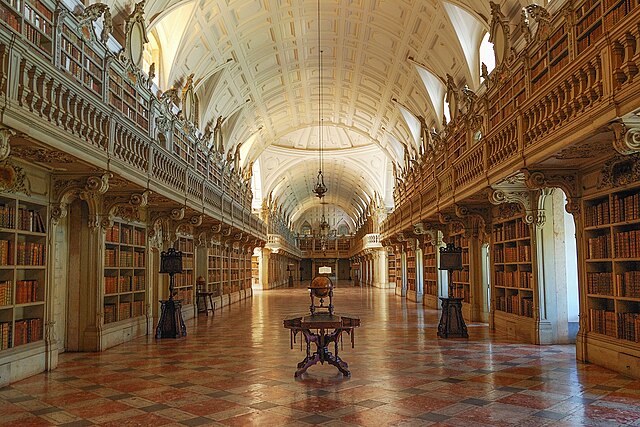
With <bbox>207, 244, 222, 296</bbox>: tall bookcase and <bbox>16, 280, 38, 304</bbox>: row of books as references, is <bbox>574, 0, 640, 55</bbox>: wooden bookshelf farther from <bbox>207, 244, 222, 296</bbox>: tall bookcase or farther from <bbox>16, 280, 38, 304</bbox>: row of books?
<bbox>207, 244, 222, 296</bbox>: tall bookcase

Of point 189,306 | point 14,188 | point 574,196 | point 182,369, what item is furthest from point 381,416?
point 189,306

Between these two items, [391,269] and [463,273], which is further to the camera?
[391,269]

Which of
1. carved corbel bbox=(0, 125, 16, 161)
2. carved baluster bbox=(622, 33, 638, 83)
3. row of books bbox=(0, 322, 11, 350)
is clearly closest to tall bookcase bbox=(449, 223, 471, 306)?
carved baluster bbox=(622, 33, 638, 83)

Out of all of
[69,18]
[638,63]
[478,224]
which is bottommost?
[478,224]

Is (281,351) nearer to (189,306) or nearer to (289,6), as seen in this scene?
(189,306)

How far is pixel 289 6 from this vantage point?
16.7 metres

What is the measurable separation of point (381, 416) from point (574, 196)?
5.25 m

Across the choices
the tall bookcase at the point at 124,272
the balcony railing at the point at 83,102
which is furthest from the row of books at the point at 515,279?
the tall bookcase at the point at 124,272

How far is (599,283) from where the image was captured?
8.22m

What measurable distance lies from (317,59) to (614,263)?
1514cm

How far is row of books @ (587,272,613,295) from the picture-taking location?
26.3ft

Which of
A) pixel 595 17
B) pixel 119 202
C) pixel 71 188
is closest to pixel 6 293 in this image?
pixel 71 188

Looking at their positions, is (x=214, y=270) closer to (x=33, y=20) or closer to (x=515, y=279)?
(x=515, y=279)

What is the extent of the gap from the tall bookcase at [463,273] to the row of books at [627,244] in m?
7.15
